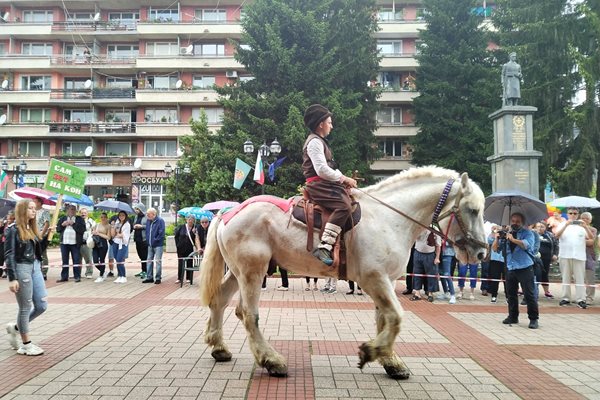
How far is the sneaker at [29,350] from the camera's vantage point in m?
5.93

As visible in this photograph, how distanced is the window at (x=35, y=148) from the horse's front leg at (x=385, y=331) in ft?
153

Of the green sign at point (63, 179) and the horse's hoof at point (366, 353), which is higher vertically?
the green sign at point (63, 179)

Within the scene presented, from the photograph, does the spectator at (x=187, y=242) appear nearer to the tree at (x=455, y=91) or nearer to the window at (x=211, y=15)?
the tree at (x=455, y=91)

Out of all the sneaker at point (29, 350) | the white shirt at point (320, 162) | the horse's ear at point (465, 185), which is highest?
the white shirt at point (320, 162)

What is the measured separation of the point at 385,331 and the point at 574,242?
8255 millimetres

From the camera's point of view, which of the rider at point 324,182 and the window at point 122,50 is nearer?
the rider at point 324,182

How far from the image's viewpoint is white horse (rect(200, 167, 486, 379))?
5039 millimetres

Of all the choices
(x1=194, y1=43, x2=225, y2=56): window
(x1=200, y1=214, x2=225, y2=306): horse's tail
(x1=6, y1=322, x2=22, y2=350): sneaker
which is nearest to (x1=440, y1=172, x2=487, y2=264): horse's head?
(x1=200, y1=214, x2=225, y2=306): horse's tail

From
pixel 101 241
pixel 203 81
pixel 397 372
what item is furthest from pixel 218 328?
pixel 203 81

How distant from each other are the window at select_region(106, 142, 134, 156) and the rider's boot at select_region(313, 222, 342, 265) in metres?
42.9

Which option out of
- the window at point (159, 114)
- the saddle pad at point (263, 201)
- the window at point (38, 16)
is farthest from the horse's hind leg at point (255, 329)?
the window at point (38, 16)

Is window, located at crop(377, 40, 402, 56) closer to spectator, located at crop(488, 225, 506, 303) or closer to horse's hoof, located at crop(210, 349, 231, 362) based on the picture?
spectator, located at crop(488, 225, 506, 303)

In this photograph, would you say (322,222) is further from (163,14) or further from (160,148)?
(163,14)

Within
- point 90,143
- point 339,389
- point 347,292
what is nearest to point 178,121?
point 90,143
